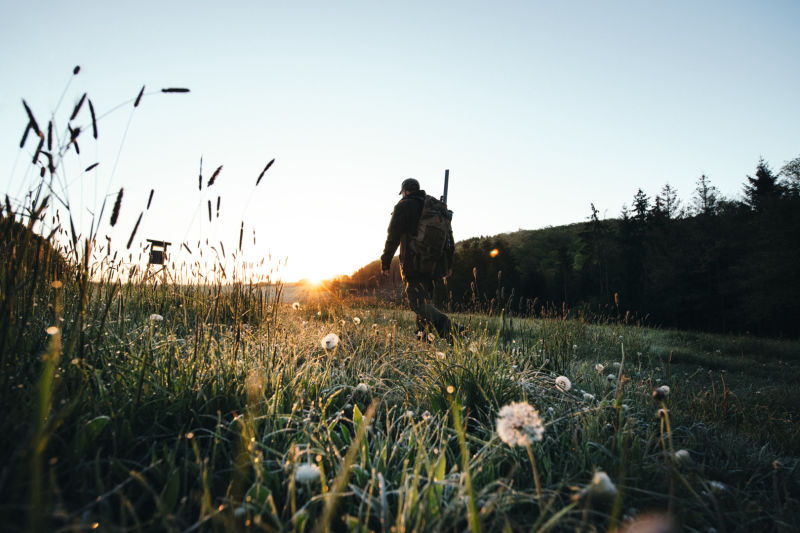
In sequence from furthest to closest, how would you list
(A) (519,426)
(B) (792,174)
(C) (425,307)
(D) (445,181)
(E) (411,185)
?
(B) (792,174) < (D) (445,181) < (E) (411,185) < (C) (425,307) < (A) (519,426)

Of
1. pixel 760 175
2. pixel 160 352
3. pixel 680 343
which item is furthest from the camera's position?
pixel 760 175

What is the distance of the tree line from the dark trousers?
1007cm

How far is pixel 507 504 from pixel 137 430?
1.43m

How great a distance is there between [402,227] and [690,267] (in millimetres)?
36017

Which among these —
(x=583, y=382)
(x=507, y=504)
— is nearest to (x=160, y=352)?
(x=507, y=504)

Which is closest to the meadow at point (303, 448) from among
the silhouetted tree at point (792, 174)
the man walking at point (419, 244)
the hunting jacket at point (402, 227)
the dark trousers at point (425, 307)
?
the dark trousers at point (425, 307)

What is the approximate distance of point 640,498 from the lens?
1395 mm

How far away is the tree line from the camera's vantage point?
78.2 ft

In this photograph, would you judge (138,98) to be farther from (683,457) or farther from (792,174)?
(792,174)

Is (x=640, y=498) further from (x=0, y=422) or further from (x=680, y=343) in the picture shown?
(x=680, y=343)

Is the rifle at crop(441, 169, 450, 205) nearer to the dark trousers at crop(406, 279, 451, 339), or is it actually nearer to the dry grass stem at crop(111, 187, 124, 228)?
the dark trousers at crop(406, 279, 451, 339)

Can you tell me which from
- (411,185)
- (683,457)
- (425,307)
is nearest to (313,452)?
(683,457)

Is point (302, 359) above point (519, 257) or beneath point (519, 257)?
beneath

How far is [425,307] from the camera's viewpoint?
489 cm
